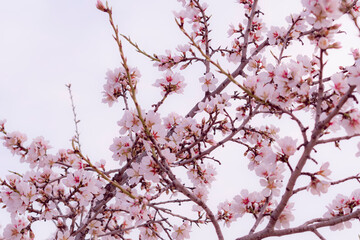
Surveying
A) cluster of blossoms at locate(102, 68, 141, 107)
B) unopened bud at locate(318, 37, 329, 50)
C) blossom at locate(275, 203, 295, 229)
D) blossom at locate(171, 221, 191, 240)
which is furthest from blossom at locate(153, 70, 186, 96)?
unopened bud at locate(318, 37, 329, 50)

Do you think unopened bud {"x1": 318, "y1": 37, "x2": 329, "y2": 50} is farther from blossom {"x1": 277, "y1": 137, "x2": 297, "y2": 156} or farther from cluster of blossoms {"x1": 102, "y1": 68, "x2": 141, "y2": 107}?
cluster of blossoms {"x1": 102, "y1": 68, "x2": 141, "y2": 107}

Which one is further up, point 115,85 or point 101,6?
point 115,85

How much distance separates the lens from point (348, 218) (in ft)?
8.84

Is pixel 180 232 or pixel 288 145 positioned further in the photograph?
pixel 180 232

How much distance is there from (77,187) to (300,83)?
7.74 ft

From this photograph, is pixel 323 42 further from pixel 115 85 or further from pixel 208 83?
pixel 115 85

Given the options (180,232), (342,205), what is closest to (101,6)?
(342,205)

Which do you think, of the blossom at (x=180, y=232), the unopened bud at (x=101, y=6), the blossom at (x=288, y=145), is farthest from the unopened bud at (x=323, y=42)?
the blossom at (x=180, y=232)

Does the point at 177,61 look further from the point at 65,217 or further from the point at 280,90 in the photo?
the point at 65,217

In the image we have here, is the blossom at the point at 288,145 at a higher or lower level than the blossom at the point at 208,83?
lower

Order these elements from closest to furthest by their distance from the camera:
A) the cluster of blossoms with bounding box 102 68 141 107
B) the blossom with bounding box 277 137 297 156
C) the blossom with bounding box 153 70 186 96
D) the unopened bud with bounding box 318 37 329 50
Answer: the unopened bud with bounding box 318 37 329 50
the blossom with bounding box 277 137 297 156
the blossom with bounding box 153 70 186 96
the cluster of blossoms with bounding box 102 68 141 107

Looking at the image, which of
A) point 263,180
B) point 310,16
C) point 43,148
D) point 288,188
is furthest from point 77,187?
point 310,16

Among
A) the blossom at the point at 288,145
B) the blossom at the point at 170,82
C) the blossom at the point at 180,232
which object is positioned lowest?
the blossom at the point at 288,145

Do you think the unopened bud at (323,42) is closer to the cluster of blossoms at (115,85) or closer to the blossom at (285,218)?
the blossom at (285,218)
